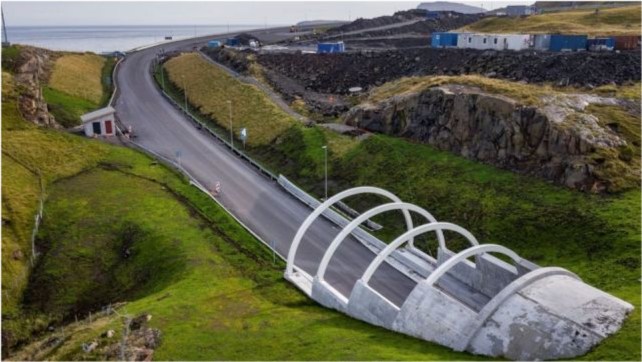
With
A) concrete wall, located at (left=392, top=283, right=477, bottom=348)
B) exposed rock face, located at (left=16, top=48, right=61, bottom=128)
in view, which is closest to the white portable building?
concrete wall, located at (left=392, top=283, right=477, bottom=348)

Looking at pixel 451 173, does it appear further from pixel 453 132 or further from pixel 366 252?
pixel 366 252

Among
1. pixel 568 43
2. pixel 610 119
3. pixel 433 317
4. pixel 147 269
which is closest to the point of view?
pixel 433 317

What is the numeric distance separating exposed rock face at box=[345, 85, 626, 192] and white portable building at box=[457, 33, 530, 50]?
24436 mm

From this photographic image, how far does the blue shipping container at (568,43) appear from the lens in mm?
70600

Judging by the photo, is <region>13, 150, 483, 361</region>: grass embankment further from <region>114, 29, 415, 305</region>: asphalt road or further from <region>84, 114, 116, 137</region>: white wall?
<region>84, 114, 116, 137</region>: white wall

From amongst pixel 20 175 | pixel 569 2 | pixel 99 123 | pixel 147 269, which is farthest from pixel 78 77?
pixel 569 2

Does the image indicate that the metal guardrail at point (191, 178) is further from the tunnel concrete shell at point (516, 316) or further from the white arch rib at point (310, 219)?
the tunnel concrete shell at point (516, 316)

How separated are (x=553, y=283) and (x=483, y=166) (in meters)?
25.2

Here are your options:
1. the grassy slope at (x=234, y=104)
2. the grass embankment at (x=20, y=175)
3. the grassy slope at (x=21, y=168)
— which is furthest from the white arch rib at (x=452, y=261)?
the grassy slope at (x=234, y=104)

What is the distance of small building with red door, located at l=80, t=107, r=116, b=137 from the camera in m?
65.4

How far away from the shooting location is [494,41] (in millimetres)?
77312

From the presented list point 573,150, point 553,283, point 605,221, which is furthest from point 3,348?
point 573,150

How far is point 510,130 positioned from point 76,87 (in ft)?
230

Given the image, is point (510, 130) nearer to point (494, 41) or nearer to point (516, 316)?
point (516, 316)
